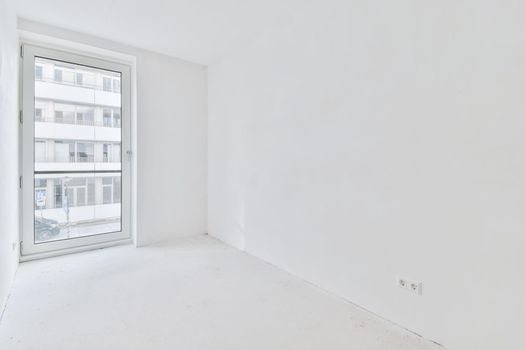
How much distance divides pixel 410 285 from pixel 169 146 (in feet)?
10.7

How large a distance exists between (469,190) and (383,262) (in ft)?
2.47

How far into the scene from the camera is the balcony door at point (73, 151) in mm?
3051

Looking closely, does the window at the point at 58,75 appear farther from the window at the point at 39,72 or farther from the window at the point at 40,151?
the window at the point at 40,151

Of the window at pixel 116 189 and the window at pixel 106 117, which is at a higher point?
the window at pixel 106 117

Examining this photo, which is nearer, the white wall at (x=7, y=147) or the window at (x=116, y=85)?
the white wall at (x=7, y=147)

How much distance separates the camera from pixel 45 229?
3.19 m

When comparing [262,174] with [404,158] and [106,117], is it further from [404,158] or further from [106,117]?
[106,117]

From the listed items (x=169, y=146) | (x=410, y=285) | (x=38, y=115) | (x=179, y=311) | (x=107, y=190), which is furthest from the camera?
(x=169, y=146)

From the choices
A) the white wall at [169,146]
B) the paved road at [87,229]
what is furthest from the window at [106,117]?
the paved road at [87,229]

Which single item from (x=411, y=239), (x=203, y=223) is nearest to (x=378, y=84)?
(x=411, y=239)

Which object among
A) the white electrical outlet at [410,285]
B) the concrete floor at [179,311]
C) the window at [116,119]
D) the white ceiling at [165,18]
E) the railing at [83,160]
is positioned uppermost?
the white ceiling at [165,18]

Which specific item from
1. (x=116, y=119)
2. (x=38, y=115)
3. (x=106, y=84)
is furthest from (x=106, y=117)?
(x=38, y=115)

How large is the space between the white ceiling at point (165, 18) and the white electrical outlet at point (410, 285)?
2407 mm

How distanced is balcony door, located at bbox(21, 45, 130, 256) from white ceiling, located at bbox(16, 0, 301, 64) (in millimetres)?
508
